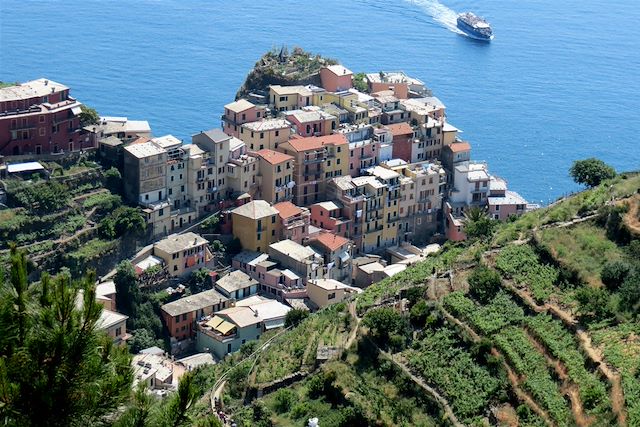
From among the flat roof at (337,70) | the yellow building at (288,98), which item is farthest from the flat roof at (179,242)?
the flat roof at (337,70)

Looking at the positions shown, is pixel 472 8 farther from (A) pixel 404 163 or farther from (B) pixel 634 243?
→ (B) pixel 634 243

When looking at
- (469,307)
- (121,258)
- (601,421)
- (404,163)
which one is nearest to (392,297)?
(469,307)

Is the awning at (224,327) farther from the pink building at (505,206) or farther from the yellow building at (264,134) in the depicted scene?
the pink building at (505,206)

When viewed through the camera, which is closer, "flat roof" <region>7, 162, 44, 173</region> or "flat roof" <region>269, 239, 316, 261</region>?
"flat roof" <region>7, 162, 44, 173</region>

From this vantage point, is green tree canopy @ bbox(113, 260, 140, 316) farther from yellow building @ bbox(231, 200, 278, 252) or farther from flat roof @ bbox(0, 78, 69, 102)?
flat roof @ bbox(0, 78, 69, 102)

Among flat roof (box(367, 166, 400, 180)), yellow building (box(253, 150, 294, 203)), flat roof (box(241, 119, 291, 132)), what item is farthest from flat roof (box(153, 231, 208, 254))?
flat roof (box(367, 166, 400, 180))
